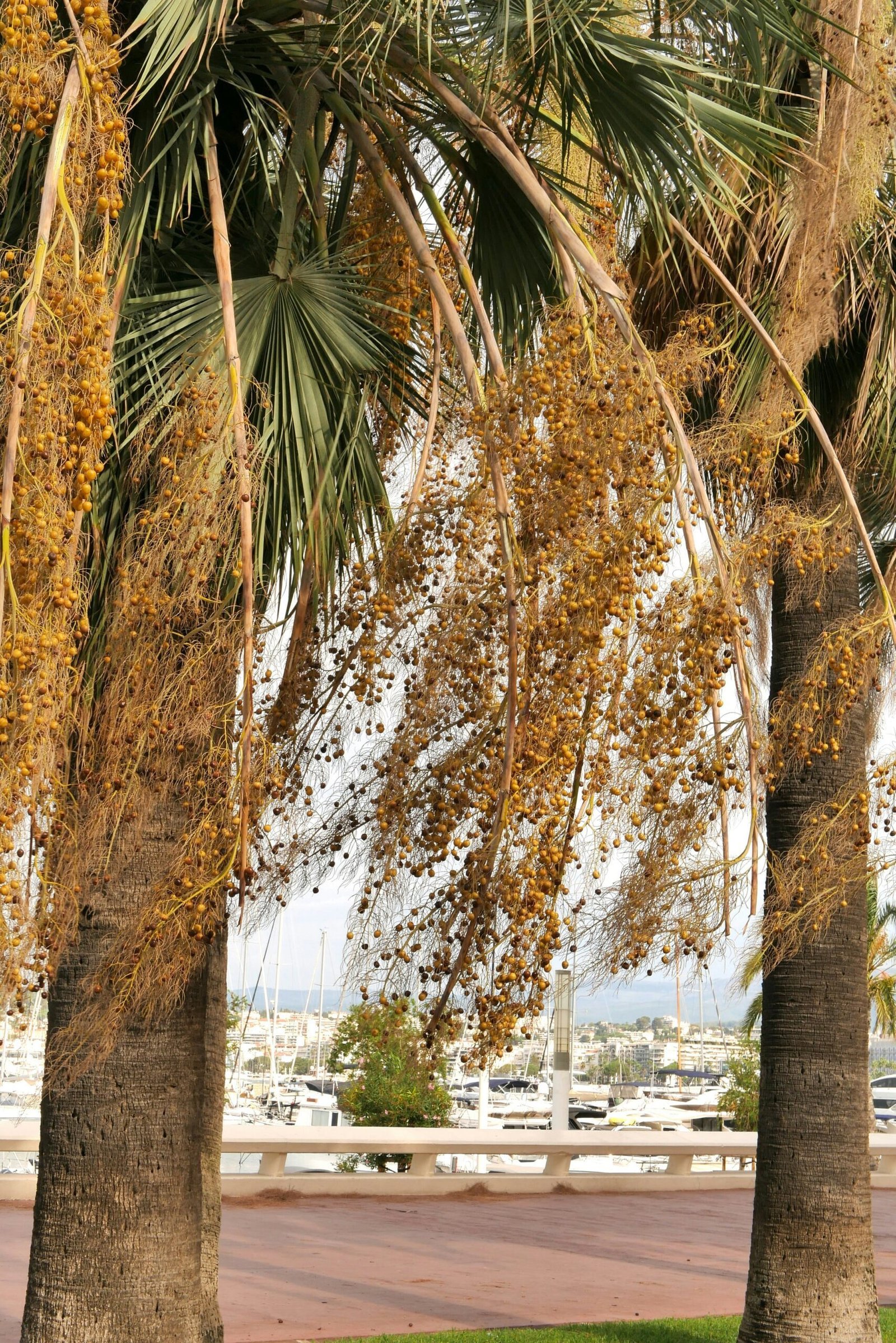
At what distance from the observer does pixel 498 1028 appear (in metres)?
4.93

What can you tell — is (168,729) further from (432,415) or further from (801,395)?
(801,395)

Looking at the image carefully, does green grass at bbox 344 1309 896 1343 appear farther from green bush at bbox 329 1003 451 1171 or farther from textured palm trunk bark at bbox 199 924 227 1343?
green bush at bbox 329 1003 451 1171

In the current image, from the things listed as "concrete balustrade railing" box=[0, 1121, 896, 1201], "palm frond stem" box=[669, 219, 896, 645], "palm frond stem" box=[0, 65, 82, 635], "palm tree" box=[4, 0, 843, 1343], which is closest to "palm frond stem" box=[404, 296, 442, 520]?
"palm tree" box=[4, 0, 843, 1343]

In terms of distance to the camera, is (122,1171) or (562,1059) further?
(562,1059)

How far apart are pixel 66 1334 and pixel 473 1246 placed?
6.74 metres

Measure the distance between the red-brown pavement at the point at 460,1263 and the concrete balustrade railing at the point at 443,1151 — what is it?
0.24 m

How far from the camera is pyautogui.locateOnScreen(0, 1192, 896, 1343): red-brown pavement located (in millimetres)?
8484

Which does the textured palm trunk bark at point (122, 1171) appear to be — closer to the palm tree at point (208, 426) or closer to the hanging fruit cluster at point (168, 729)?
the palm tree at point (208, 426)

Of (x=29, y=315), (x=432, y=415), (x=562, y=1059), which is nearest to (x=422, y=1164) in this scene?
(x=562, y=1059)

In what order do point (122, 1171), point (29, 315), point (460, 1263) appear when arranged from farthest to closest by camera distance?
point (460, 1263) → point (122, 1171) → point (29, 315)

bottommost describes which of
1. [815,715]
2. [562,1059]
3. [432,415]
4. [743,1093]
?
[743,1093]

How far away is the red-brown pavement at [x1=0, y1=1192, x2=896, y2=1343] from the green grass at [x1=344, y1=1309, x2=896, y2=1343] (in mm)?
272

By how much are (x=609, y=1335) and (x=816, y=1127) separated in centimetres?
185

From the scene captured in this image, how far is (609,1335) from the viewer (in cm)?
802
